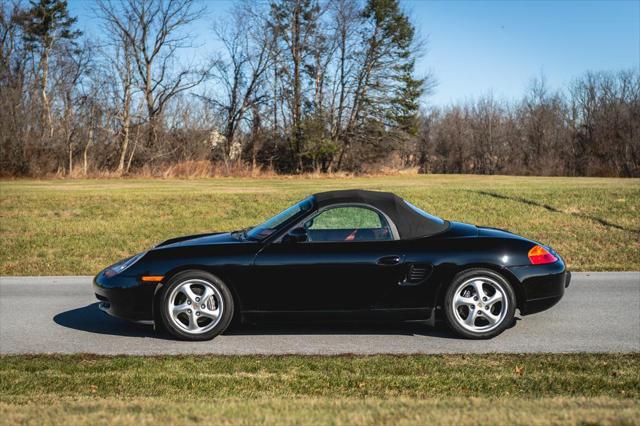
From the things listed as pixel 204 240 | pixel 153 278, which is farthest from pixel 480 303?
pixel 153 278

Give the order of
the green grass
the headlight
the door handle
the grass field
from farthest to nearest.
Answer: the green grass → the headlight → the door handle → the grass field

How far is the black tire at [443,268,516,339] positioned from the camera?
5727mm

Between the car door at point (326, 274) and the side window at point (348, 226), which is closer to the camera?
the car door at point (326, 274)

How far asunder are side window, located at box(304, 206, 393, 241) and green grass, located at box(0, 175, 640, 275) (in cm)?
542

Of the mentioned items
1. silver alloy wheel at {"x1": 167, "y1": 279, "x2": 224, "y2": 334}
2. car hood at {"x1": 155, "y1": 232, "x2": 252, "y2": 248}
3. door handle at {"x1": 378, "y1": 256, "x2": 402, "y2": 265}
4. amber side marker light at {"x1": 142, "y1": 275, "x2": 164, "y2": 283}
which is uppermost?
car hood at {"x1": 155, "y1": 232, "x2": 252, "y2": 248}

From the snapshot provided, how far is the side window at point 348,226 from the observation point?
596 cm

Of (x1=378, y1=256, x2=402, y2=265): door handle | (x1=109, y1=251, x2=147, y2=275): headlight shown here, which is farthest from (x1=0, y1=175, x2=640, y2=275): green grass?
(x1=378, y1=256, x2=402, y2=265): door handle

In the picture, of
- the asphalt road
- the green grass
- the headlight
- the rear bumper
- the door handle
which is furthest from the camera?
the green grass

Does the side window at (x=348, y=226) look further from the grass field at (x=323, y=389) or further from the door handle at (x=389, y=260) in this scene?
the grass field at (x=323, y=389)

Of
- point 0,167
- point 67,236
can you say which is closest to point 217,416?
point 67,236

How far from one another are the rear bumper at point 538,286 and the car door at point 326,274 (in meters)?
1.15

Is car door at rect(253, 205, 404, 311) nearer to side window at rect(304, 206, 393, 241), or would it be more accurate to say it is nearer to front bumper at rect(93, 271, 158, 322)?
side window at rect(304, 206, 393, 241)

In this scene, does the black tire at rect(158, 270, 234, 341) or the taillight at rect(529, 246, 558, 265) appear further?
the taillight at rect(529, 246, 558, 265)

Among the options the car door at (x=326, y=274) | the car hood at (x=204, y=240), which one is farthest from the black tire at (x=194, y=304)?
the car hood at (x=204, y=240)
